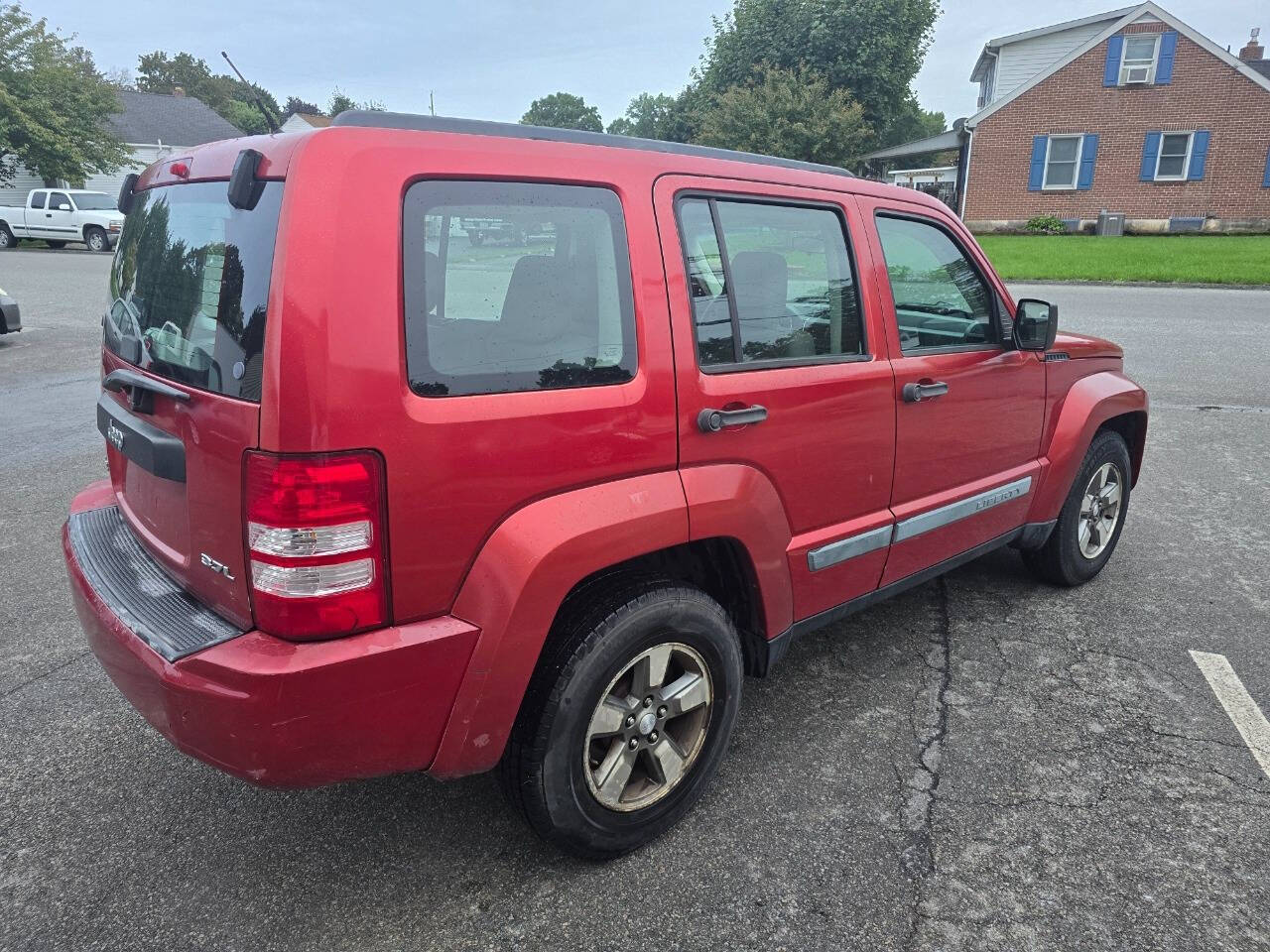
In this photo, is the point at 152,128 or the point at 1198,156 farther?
the point at 152,128

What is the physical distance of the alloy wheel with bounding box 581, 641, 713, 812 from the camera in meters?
2.35

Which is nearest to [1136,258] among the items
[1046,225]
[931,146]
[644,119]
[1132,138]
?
[1046,225]

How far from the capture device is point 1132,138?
2669 centimetres

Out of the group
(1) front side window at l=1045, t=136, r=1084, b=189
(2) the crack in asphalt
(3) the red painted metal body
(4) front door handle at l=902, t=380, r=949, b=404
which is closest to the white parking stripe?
(2) the crack in asphalt

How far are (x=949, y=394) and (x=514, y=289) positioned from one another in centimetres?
176

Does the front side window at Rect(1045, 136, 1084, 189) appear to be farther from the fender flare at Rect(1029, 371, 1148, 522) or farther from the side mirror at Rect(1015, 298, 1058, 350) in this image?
the side mirror at Rect(1015, 298, 1058, 350)

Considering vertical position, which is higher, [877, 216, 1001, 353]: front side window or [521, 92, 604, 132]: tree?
[521, 92, 604, 132]: tree

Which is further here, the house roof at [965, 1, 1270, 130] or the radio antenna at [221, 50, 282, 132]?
the house roof at [965, 1, 1270, 130]

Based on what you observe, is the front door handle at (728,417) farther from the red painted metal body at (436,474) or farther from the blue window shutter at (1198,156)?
the blue window shutter at (1198,156)

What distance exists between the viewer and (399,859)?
7.98ft

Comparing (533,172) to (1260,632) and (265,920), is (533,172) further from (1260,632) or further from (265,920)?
(1260,632)

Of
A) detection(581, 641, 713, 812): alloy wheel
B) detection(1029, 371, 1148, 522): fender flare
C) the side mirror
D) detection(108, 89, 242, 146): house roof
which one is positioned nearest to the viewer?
detection(581, 641, 713, 812): alloy wheel

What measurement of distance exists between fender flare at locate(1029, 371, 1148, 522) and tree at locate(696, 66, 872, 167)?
105ft

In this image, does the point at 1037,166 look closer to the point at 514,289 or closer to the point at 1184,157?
the point at 1184,157
